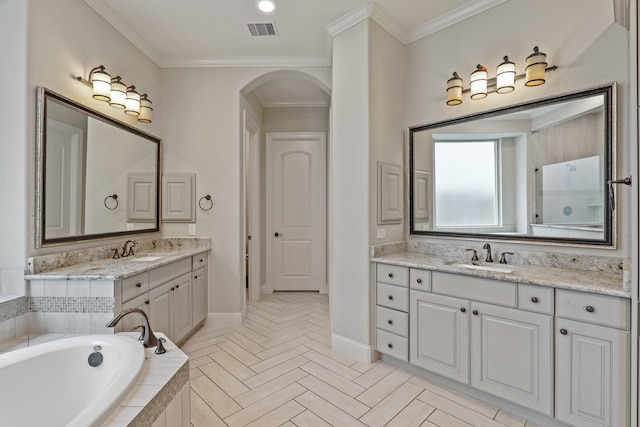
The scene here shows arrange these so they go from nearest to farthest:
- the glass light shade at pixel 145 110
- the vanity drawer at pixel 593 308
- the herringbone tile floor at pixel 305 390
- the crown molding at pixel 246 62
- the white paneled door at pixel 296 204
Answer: the vanity drawer at pixel 593 308 < the herringbone tile floor at pixel 305 390 < the glass light shade at pixel 145 110 < the crown molding at pixel 246 62 < the white paneled door at pixel 296 204

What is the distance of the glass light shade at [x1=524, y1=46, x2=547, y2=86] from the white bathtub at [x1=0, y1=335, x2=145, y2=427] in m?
2.89

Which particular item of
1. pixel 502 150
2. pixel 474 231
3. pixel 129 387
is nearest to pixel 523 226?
pixel 474 231

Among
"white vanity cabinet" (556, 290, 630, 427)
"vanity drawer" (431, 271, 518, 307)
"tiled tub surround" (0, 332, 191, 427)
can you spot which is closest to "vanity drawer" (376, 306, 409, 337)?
"vanity drawer" (431, 271, 518, 307)

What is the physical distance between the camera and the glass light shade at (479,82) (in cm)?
229

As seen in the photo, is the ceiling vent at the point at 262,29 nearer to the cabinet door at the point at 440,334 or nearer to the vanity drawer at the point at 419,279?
the vanity drawer at the point at 419,279

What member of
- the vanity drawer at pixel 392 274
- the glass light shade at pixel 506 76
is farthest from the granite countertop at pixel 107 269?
the glass light shade at pixel 506 76

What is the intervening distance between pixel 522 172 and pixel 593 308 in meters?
1.11

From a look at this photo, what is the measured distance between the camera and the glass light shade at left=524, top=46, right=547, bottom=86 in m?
2.03

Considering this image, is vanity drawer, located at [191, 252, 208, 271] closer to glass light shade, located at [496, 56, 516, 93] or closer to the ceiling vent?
the ceiling vent

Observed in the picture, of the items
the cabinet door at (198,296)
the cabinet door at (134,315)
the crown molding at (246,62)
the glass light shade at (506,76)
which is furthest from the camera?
the crown molding at (246,62)

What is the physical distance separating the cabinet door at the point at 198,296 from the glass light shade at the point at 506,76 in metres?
3.13

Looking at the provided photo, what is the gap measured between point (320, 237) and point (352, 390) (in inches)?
100.0

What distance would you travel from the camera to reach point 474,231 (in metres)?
2.48

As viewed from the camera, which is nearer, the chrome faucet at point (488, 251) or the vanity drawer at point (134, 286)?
the vanity drawer at point (134, 286)
